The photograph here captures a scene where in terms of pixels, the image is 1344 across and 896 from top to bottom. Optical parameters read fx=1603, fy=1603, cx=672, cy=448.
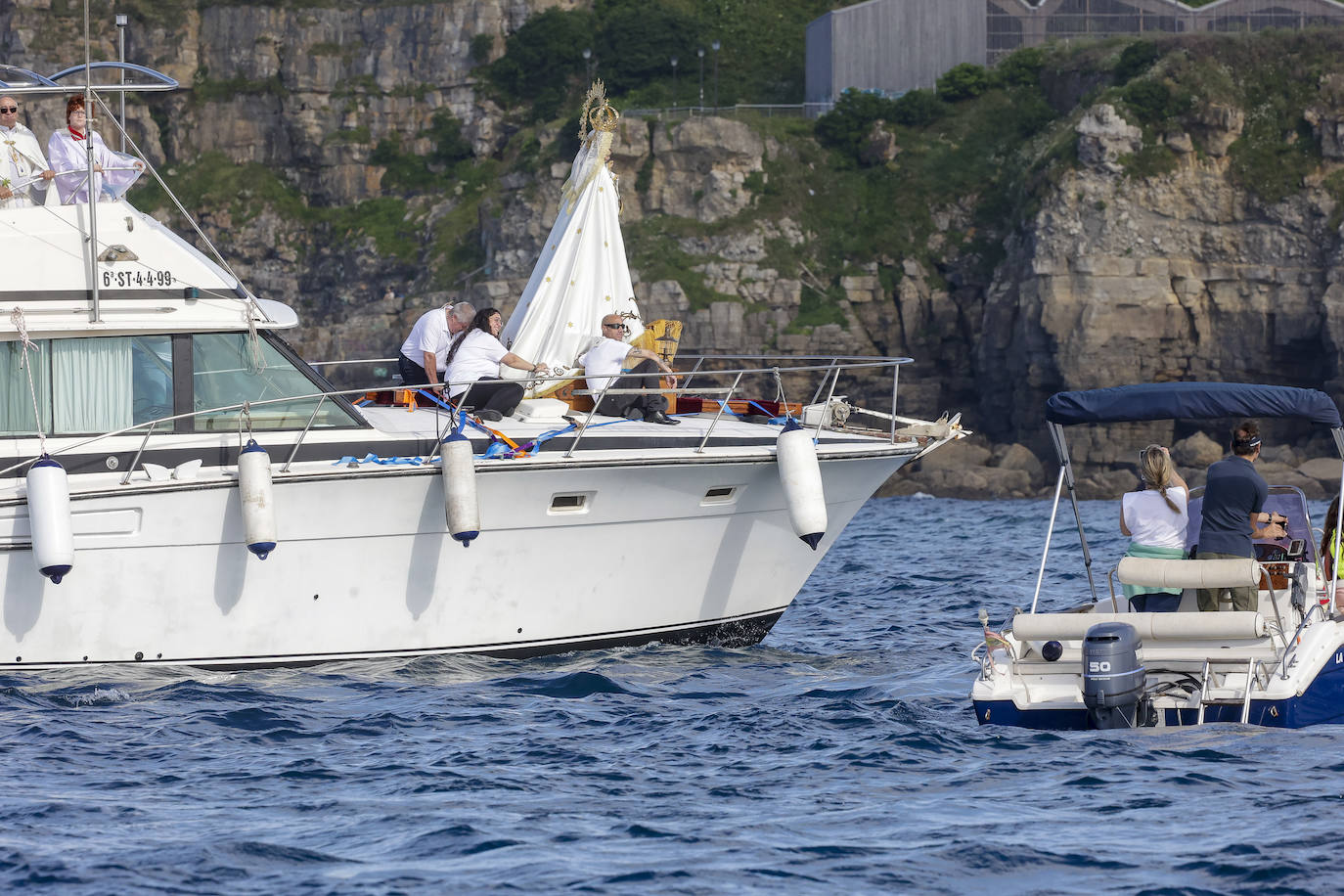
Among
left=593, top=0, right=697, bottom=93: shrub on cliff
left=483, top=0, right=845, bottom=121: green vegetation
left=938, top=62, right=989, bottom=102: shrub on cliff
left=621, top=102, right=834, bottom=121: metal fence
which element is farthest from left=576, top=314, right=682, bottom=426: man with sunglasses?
left=593, top=0, right=697, bottom=93: shrub on cliff

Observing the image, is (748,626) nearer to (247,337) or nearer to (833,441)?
(833,441)

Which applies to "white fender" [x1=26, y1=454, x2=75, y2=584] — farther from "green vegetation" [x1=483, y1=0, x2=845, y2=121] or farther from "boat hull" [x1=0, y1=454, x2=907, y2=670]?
"green vegetation" [x1=483, y1=0, x2=845, y2=121]

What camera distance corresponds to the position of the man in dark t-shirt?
993cm

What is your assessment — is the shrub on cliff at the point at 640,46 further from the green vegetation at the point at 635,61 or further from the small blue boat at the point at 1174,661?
the small blue boat at the point at 1174,661

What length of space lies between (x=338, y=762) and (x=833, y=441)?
5.25 m

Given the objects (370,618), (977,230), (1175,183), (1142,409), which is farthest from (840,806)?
(977,230)

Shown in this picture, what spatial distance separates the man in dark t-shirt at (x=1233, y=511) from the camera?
32.6ft

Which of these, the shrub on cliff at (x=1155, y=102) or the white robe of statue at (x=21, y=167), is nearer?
the white robe of statue at (x=21, y=167)

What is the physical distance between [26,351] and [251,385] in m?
1.61

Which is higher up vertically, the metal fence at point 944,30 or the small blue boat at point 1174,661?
the metal fence at point 944,30

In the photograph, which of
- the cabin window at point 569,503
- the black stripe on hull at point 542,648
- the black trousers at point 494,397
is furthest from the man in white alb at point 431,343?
the black stripe on hull at point 542,648

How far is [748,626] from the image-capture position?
1327 centimetres

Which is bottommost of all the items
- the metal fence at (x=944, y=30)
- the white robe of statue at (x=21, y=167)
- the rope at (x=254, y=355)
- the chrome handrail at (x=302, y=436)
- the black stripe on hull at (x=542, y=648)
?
the black stripe on hull at (x=542, y=648)

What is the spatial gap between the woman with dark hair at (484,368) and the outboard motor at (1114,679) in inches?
214
